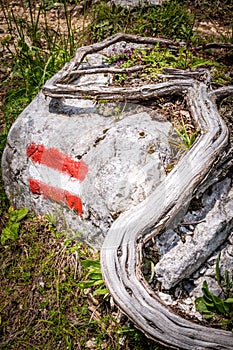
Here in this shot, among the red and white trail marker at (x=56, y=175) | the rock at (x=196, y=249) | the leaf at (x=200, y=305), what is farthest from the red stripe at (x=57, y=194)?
the leaf at (x=200, y=305)

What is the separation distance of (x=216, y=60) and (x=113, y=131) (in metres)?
1.92

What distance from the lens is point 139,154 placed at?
2930 millimetres

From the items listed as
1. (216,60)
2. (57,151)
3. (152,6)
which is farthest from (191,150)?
(152,6)

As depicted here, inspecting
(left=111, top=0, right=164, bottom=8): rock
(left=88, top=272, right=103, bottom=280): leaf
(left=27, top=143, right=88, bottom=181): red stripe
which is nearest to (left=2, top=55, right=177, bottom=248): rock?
(left=27, top=143, right=88, bottom=181): red stripe

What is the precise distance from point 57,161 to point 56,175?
11 centimetres

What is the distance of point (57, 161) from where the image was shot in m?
3.22

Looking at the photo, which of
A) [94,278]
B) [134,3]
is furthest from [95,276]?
[134,3]

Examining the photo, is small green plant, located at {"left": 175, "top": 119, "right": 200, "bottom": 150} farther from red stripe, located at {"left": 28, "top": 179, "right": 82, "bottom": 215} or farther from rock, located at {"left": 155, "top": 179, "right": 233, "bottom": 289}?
red stripe, located at {"left": 28, "top": 179, "right": 82, "bottom": 215}

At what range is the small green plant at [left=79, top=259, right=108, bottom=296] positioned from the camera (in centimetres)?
285

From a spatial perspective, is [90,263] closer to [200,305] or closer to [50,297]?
[50,297]

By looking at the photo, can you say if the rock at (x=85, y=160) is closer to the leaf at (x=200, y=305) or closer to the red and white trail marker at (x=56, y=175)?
the red and white trail marker at (x=56, y=175)

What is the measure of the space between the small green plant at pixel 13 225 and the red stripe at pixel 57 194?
0.75ft

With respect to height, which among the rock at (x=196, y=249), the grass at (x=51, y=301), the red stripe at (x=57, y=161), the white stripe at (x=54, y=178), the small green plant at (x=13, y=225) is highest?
the red stripe at (x=57, y=161)

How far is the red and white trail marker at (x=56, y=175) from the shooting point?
3.11 metres
